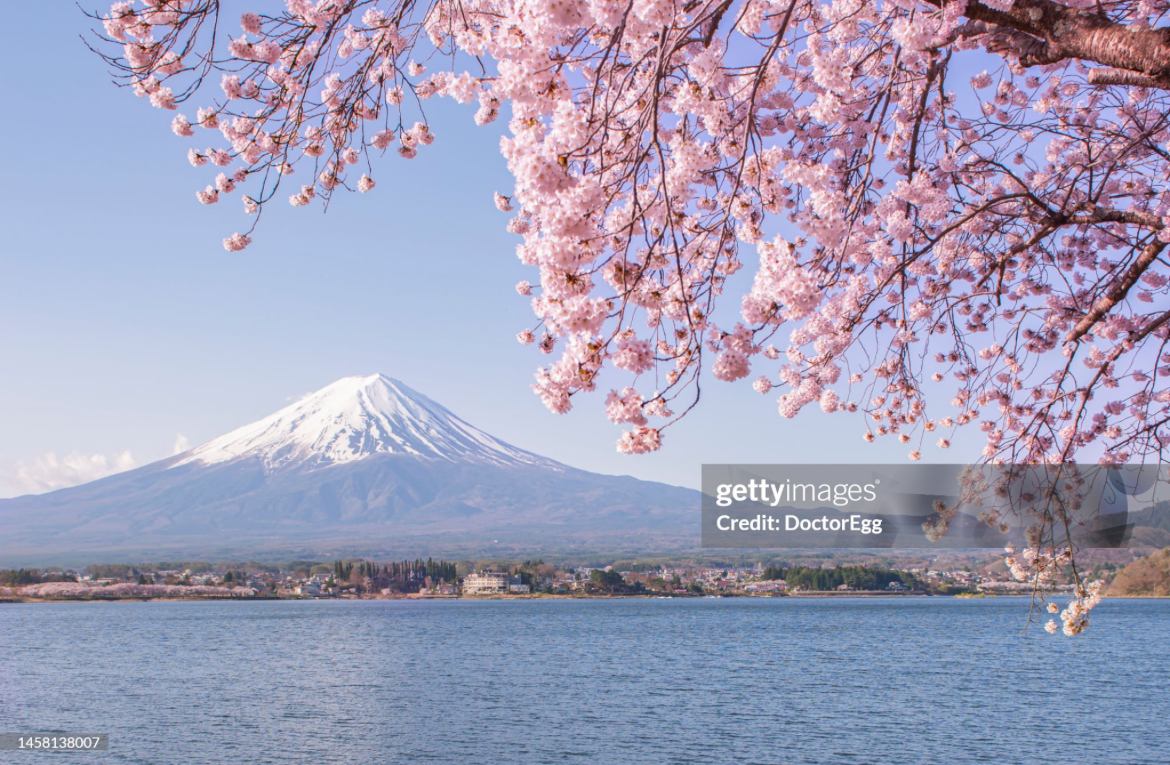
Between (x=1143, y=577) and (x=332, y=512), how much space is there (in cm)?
14548

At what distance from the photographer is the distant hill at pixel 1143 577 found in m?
73.1

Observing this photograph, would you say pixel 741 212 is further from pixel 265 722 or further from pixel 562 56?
pixel 265 722

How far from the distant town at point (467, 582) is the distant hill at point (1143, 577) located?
21.7 meters

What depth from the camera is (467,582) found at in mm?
114062

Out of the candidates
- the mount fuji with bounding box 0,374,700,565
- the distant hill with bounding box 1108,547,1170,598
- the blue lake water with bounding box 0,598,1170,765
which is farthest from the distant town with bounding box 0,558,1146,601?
the blue lake water with bounding box 0,598,1170,765

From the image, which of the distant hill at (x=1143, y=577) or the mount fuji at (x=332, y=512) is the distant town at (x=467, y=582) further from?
the mount fuji at (x=332, y=512)

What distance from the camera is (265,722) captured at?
939 inches

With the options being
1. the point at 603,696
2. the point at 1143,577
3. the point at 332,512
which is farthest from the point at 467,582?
the point at 603,696

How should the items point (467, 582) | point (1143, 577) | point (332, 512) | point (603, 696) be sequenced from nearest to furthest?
point (603, 696) → point (1143, 577) → point (467, 582) → point (332, 512)

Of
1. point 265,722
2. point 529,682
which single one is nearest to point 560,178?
point 265,722

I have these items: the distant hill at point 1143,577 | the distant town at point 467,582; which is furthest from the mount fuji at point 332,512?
the distant hill at point 1143,577

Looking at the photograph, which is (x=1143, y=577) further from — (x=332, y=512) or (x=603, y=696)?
(x=332, y=512)

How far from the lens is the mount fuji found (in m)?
152

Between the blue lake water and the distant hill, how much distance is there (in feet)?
63.8
